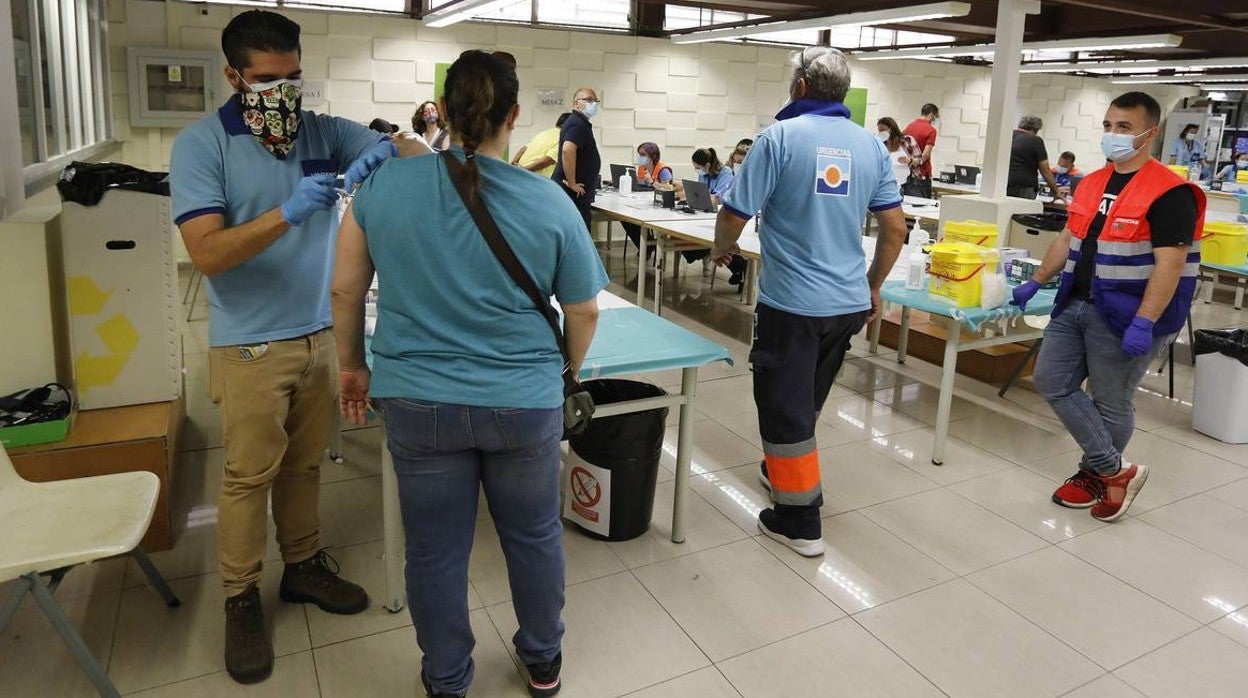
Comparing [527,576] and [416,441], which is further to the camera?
[527,576]

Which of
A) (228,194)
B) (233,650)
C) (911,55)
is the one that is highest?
(911,55)

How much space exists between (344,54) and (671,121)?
367 centimetres

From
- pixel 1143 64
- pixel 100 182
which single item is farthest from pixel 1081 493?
pixel 1143 64

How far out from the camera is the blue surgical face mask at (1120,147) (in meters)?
2.89

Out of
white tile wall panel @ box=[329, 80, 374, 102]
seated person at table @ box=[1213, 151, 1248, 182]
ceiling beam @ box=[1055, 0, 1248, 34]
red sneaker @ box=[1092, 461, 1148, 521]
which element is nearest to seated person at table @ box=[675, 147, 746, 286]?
ceiling beam @ box=[1055, 0, 1248, 34]

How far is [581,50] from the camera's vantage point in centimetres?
894

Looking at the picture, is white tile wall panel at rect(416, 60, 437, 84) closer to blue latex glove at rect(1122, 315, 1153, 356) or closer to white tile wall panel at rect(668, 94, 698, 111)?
white tile wall panel at rect(668, 94, 698, 111)

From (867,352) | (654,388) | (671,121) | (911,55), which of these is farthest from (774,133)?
(911,55)

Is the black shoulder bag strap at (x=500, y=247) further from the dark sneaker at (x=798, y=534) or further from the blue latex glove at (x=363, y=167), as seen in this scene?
the dark sneaker at (x=798, y=534)

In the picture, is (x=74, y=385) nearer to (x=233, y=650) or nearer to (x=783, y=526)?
(x=233, y=650)

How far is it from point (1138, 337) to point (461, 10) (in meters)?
5.73

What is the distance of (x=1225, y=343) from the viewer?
13.1 ft

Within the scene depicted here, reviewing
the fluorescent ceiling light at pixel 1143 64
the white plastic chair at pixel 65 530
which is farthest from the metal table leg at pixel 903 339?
the fluorescent ceiling light at pixel 1143 64

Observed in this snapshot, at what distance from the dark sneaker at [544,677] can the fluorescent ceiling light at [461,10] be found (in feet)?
17.3
